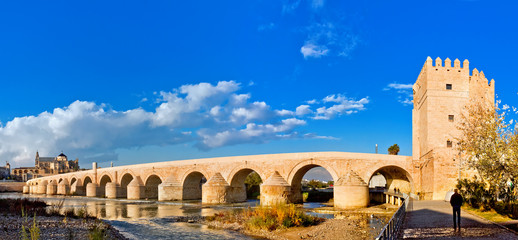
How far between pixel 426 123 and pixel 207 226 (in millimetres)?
14963

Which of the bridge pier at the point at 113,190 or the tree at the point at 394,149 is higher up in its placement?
the tree at the point at 394,149

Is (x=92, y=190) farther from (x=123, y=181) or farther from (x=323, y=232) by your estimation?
(x=323, y=232)

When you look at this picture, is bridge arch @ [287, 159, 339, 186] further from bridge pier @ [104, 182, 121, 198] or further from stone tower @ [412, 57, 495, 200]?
bridge pier @ [104, 182, 121, 198]

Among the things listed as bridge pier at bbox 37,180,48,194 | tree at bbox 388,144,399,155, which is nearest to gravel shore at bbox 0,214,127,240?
tree at bbox 388,144,399,155

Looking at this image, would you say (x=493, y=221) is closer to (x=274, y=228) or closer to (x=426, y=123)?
(x=274, y=228)

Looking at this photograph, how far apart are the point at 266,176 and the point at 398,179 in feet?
32.1

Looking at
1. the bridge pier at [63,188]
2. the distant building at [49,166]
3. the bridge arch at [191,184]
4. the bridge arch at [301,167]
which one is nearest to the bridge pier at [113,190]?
the bridge arch at [191,184]

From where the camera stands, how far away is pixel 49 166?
10656 centimetres

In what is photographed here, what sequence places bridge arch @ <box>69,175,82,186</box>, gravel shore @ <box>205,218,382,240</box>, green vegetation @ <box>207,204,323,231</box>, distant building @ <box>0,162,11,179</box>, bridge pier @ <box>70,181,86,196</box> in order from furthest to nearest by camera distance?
distant building @ <box>0,162,11,179</box> < bridge arch @ <box>69,175,82,186</box> < bridge pier @ <box>70,181,86,196</box> < green vegetation @ <box>207,204,323,231</box> < gravel shore @ <box>205,218,382,240</box>

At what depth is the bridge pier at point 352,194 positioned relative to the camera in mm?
21281

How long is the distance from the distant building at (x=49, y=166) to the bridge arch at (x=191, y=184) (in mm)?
82922

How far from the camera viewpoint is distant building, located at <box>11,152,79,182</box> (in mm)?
102188

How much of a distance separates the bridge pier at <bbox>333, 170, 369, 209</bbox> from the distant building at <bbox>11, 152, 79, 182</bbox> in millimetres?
99500

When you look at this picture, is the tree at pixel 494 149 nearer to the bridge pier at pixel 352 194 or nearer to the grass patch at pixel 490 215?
the grass patch at pixel 490 215
